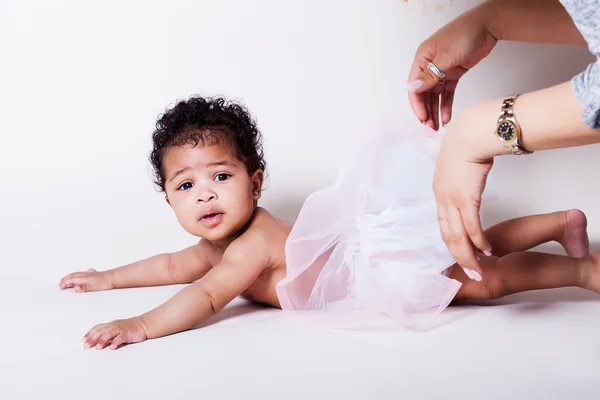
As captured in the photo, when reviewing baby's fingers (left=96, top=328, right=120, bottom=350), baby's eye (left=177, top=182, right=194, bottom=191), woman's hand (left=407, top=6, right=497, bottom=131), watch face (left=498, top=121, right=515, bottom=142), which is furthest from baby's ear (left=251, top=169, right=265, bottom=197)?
watch face (left=498, top=121, right=515, bottom=142)

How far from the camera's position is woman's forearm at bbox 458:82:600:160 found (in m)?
0.99

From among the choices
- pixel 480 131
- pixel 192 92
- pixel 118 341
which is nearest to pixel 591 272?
pixel 480 131

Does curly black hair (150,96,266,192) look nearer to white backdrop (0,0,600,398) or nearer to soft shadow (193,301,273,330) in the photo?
soft shadow (193,301,273,330)

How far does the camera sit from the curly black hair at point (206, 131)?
1552 millimetres

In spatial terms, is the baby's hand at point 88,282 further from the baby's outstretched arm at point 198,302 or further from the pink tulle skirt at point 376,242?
the pink tulle skirt at point 376,242

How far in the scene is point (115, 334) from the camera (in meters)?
1.27

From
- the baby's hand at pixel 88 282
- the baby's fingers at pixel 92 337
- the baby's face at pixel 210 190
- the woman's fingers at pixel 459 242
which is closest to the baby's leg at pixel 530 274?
the woman's fingers at pixel 459 242

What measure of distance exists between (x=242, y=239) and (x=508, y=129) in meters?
0.63

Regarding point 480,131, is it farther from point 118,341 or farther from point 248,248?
point 118,341

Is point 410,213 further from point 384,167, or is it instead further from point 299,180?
point 299,180

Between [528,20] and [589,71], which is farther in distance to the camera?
[528,20]

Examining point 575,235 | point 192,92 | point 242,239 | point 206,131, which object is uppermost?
point 192,92

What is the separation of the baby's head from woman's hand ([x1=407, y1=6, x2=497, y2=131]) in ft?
1.28

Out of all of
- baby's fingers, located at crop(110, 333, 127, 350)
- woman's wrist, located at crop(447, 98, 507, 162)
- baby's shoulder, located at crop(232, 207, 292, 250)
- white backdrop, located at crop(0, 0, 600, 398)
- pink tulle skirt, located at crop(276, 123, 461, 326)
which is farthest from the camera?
white backdrop, located at crop(0, 0, 600, 398)
